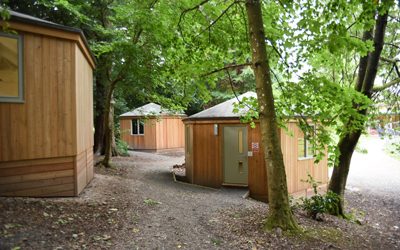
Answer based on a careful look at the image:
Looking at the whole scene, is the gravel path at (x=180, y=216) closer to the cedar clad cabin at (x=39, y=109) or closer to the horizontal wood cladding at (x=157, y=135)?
the cedar clad cabin at (x=39, y=109)

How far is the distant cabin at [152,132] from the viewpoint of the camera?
875 inches

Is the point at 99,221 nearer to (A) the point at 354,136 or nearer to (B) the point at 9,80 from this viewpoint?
(B) the point at 9,80

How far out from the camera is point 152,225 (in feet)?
17.5

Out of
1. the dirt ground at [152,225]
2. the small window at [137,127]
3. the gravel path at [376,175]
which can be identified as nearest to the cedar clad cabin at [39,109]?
the dirt ground at [152,225]

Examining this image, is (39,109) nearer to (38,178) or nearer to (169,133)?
(38,178)

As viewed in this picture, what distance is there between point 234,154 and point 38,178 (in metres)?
6.06

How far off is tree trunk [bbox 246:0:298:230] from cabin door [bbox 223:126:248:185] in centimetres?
448

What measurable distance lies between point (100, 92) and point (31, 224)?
1122 centimetres

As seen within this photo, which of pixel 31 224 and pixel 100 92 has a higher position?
pixel 100 92

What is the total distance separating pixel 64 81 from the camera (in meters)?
6.24

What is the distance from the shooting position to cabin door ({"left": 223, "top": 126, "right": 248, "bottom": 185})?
33.5 ft

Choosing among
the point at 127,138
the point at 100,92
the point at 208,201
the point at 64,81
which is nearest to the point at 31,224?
the point at 64,81

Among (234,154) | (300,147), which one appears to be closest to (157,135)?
(234,154)

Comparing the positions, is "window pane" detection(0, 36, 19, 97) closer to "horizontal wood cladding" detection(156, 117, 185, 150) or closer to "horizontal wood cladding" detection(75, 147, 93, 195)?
"horizontal wood cladding" detection(75, 147, 93, 195)
